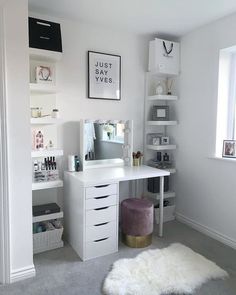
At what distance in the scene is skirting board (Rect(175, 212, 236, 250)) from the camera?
2.67 m

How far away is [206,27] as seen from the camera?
9.20 feet

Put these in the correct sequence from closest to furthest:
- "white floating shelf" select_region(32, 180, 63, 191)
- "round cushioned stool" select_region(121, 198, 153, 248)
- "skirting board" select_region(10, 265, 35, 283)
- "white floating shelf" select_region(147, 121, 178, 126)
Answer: "skirting board" select_region(10, 265, 35, 283) < "white floating shelf" select_region(32, 180, 63, 191) < "round cushioned stool" select_region(121, 198, 153, 248) < "white floating shelf" select_region(147, 121, 178, 126)

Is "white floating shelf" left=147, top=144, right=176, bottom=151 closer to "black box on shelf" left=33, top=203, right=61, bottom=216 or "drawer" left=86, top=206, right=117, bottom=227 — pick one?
"drawer" left=86, top=206, right=117, bottom=227

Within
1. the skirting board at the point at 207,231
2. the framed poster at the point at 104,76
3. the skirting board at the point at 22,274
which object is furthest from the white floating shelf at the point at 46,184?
the skirting board at the point at 207,231

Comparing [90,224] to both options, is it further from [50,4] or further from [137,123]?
[50,4]

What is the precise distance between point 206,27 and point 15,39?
2013 mm

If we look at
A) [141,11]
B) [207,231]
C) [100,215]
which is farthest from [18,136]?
[207,231]

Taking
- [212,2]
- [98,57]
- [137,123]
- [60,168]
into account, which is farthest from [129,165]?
[212,2]

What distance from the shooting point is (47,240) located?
2.52 m

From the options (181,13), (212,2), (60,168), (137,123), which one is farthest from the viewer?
(137,123)

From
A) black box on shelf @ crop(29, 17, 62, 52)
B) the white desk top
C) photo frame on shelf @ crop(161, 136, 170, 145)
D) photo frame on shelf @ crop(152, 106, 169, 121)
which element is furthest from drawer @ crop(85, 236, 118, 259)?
black box on shelf @ crop(29, 17, 62, 52)

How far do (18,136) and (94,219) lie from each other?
3.30 ft

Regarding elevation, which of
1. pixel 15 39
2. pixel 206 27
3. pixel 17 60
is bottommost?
pixel 17 60

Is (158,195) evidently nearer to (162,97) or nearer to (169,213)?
(169,213)
